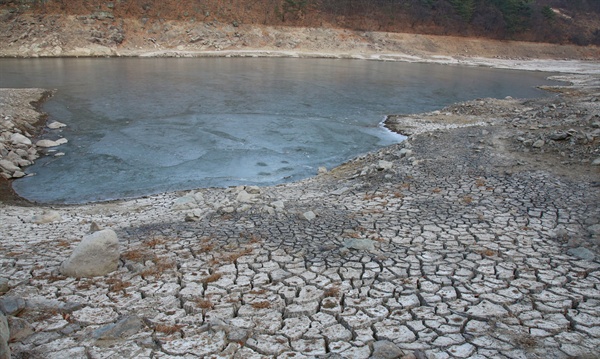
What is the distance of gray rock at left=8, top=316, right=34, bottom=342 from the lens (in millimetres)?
4074

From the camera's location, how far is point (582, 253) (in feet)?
18.8

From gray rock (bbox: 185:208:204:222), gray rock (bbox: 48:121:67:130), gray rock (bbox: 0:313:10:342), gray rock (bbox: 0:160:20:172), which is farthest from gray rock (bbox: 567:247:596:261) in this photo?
gray rock (bbox: 48:121:67:130)

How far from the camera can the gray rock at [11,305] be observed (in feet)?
14.7

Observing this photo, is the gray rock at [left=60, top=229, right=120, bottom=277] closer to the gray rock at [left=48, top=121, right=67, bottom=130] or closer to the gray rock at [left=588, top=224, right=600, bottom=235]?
the gray rock at [left=588, top=224, right=600, bottom=235]

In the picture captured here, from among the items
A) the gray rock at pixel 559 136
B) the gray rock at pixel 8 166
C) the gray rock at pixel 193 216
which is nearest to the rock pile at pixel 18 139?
the gray rock at pixel 8 166

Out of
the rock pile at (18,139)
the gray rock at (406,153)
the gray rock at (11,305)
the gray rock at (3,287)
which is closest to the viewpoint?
the gray rock at (11,305)

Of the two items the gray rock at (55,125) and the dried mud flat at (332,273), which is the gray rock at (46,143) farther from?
the dried mud flat at (332,273)

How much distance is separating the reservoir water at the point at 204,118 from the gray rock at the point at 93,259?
518 cm

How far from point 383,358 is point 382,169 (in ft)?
22.1

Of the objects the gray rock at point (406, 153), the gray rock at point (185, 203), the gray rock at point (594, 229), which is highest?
the gray rock at point (594, 229)

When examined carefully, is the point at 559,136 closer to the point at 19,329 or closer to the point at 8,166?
the point at 19,329

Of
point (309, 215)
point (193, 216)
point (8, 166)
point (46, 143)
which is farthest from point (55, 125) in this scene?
point (309, 215)

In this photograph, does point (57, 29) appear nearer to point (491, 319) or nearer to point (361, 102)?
point (361, 102)

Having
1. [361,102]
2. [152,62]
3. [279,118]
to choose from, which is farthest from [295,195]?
Result: [152,62]
